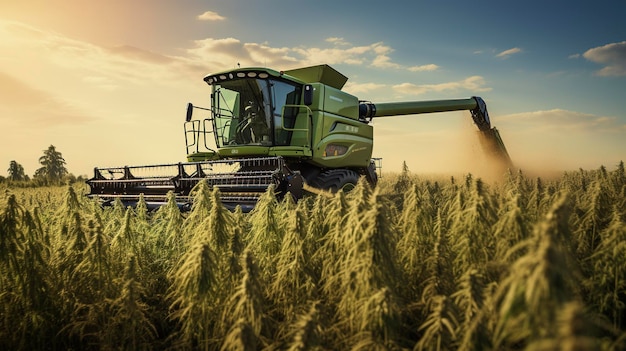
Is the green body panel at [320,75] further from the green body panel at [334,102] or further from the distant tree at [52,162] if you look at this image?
the distant tree at [52,162]

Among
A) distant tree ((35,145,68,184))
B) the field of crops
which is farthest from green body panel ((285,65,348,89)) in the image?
distant tree ((35,145,68,184))

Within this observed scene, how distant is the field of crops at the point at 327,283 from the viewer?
6.53 ft

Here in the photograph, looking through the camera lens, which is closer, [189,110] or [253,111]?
[253,111]

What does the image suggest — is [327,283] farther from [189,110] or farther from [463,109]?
[463,109]

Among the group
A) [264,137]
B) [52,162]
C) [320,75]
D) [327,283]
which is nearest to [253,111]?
[264,137]

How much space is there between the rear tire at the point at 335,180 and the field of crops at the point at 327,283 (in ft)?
16.8

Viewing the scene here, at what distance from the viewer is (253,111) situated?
31.3ft

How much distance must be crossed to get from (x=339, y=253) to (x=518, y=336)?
161 cm

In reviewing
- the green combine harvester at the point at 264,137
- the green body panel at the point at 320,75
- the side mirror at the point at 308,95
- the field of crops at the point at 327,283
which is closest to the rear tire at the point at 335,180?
the green combine harvester at the point at 264,137

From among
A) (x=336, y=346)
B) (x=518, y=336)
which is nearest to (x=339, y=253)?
(x=336, y=346)

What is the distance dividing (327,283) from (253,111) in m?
7.38

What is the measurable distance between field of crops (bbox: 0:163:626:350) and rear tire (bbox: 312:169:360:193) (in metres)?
5.12

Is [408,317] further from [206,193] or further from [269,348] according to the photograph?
[206,193]

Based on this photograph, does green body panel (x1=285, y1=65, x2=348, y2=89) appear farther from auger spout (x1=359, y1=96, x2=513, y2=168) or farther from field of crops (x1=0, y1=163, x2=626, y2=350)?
field of crops (x1=0, y1=163, x2=626, y2=350)
